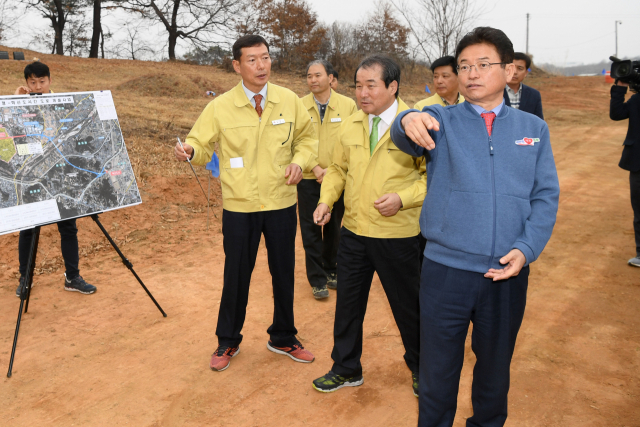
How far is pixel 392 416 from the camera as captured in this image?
134 inches

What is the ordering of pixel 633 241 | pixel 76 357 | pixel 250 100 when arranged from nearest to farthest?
pixel 250 100 < pixel 76 357 < pixel 633 241

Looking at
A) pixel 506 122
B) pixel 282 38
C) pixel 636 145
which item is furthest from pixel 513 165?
pixel 282 38

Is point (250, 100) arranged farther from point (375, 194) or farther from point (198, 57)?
point (198, 57)

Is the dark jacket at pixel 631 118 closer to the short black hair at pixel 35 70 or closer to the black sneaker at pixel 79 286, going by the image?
the black sneaker at pixel 79 286

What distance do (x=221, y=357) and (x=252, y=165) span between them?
1.50 metres

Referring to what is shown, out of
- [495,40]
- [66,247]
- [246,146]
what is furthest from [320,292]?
[495,40]

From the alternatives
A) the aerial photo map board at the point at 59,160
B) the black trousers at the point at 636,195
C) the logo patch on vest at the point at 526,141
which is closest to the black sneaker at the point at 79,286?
the aerial photo map board at the point at 59,160

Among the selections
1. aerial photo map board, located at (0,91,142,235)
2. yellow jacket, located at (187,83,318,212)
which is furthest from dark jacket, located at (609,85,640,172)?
aerial photo map board, located at (0,91,142,235)

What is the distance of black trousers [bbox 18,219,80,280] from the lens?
5.21m

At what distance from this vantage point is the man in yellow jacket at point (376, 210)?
3.27 m

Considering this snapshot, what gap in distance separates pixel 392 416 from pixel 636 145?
4.55 m

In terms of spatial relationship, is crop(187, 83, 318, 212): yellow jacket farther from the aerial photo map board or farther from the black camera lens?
the black camera lens

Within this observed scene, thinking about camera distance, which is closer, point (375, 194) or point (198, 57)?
point (375, 194)

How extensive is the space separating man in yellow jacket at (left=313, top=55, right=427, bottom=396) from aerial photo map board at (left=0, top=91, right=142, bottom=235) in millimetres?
2202
